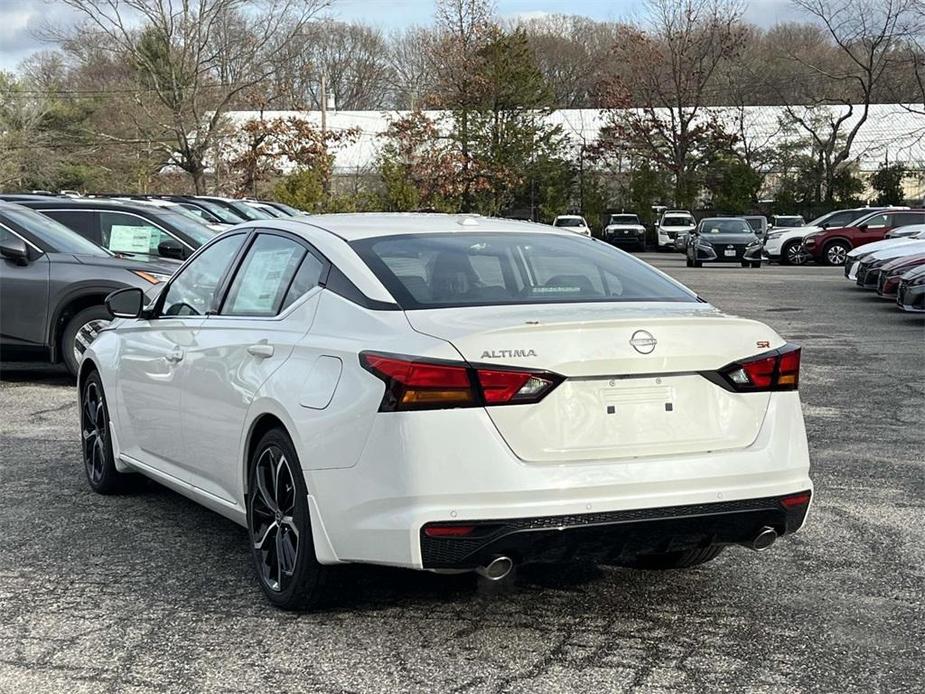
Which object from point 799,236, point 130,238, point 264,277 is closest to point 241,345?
point 264,277

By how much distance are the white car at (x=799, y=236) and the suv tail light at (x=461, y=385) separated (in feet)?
108

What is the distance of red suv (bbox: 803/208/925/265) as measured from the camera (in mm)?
34156

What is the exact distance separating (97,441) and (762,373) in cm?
404

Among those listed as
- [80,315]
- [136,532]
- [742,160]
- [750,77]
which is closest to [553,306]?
[136,532]

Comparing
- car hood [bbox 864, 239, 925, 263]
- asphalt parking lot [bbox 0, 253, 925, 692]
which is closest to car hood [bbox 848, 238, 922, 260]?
car hood [bbox 864, 239, 925, 263]

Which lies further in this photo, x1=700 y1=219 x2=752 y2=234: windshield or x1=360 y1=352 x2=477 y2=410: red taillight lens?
x1=700 y1=219 x2=752 y2=234: windshield

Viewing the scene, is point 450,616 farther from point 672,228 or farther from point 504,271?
point 672,228

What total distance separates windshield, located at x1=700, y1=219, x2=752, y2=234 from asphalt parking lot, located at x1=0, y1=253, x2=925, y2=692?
28.6 m

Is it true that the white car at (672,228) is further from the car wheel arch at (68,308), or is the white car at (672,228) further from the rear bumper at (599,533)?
the rear bumper at (599,533)

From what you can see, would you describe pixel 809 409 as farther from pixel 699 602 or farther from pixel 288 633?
pixel 288 633

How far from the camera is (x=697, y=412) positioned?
429cm

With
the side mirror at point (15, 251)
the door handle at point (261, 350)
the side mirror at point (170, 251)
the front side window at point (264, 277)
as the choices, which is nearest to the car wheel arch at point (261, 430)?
the door handle at point (261, 350)

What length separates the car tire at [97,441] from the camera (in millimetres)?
6793

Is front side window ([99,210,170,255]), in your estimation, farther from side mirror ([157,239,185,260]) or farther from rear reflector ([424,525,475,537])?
rear reflector ([424,525,475,537])
